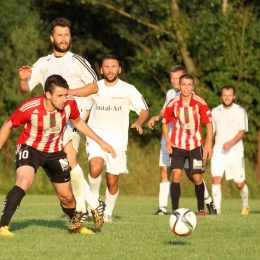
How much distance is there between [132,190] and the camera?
954 inches

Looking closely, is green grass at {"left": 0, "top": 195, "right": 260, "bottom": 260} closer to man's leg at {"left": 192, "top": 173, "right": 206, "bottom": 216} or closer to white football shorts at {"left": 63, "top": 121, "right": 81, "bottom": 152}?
white football shorts at {"left": 63, "top": 121, "right": 81, "bottom": 152}

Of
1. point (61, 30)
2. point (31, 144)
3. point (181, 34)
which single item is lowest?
point (31, 144)

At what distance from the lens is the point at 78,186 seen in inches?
366

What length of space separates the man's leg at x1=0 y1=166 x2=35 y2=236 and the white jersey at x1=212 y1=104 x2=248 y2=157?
668 centimetres

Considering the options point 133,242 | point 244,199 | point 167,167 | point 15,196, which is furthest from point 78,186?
point 244,199

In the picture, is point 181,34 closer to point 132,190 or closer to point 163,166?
point 132,190

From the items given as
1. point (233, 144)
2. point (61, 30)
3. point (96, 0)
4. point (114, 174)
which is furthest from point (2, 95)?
point (61, 30)

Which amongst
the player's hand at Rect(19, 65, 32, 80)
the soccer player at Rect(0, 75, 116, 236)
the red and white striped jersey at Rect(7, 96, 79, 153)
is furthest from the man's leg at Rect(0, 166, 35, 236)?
the player's hand at Rect(19, 65, 32, 80)

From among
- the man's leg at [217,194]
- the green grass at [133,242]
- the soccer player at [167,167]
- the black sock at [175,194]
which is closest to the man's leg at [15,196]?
the green grass at [133,242]

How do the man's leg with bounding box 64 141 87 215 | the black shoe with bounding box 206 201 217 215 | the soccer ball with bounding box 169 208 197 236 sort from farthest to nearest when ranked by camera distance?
the black shoe with bounding box 206 201 217 215 < the man's leg with bounding box 64 141 87 215 < the soccer ball with bounding box 169 208 197 236

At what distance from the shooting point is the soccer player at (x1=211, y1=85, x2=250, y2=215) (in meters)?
14.8

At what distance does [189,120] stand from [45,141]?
436 centimetres

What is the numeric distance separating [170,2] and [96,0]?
249 centimetres

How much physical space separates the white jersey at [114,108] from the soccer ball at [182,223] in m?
3.58
